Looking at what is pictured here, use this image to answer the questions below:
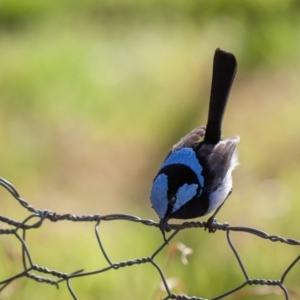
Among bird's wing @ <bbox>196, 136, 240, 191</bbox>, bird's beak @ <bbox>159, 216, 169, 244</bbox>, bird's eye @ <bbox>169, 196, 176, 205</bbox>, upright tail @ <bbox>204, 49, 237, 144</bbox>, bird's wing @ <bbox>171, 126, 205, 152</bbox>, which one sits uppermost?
upright tail @ <bbox>204, 49, 237, 144</bbox>

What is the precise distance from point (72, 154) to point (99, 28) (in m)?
1.78

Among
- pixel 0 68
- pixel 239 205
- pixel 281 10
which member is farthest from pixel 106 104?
pixel 281 10

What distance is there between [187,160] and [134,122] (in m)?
2.41

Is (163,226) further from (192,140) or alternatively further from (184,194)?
(192,140)

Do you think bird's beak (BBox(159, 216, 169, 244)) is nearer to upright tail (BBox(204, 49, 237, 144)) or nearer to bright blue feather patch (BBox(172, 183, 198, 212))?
bright blue feather patch (BBox(172, 183, 198, 212))

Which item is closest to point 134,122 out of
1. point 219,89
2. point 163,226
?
point 219,89

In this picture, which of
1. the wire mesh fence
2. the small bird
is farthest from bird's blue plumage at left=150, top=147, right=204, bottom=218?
the wire mesh fence

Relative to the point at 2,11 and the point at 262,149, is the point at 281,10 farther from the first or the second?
the point at 2,11

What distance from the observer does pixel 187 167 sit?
109 inches

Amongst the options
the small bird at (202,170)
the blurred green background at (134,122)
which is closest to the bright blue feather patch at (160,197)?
the small bird at (202,170)

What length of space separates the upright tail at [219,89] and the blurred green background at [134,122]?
655 mm

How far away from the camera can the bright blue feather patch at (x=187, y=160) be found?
2.82 meters

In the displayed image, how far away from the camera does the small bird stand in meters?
2.58

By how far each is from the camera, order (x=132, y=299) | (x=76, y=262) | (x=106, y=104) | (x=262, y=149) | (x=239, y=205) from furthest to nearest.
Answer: (x=106, y=104), (x=262, y=149), (x=239, y=205), (x=76, y=262), (x=132, y=299)
